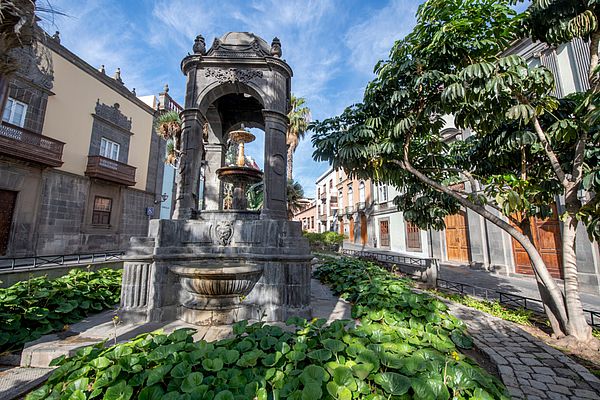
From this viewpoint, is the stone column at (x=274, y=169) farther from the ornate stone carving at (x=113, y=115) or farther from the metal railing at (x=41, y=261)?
the ornate stone carving at (x=113, y=115)

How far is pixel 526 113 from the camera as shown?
3963 millimetres

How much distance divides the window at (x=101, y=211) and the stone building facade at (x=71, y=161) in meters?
0.06

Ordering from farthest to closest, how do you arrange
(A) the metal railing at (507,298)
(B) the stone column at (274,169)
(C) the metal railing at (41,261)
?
1. (C) the metal railing at (41,261)
2. (A) the metal railing at (507,298)
3. (B) the stone column at (274,169)

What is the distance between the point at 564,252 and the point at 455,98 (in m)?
3.33

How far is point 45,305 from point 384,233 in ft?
69.4

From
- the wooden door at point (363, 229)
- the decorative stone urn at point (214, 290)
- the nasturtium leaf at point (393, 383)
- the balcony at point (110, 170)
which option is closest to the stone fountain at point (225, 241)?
the decorative stone urn at point (214, 290)

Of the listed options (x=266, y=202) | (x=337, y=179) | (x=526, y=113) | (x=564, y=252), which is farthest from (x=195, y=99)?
(x=337, y=179)

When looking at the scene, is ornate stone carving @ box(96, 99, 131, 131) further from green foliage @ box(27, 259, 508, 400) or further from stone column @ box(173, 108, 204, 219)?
green foliage @ box(27, 259, 508, 400)

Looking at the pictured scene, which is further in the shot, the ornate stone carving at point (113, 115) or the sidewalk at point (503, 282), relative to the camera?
the ornate stone carving at point (113, 115)

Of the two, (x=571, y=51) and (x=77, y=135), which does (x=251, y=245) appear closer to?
(x=571, y=51)

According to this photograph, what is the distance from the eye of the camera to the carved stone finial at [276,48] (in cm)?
576

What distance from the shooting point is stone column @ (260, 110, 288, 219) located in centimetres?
536

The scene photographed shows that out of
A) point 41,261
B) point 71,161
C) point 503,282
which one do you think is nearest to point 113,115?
point 71,161

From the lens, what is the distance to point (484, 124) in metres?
4.60
